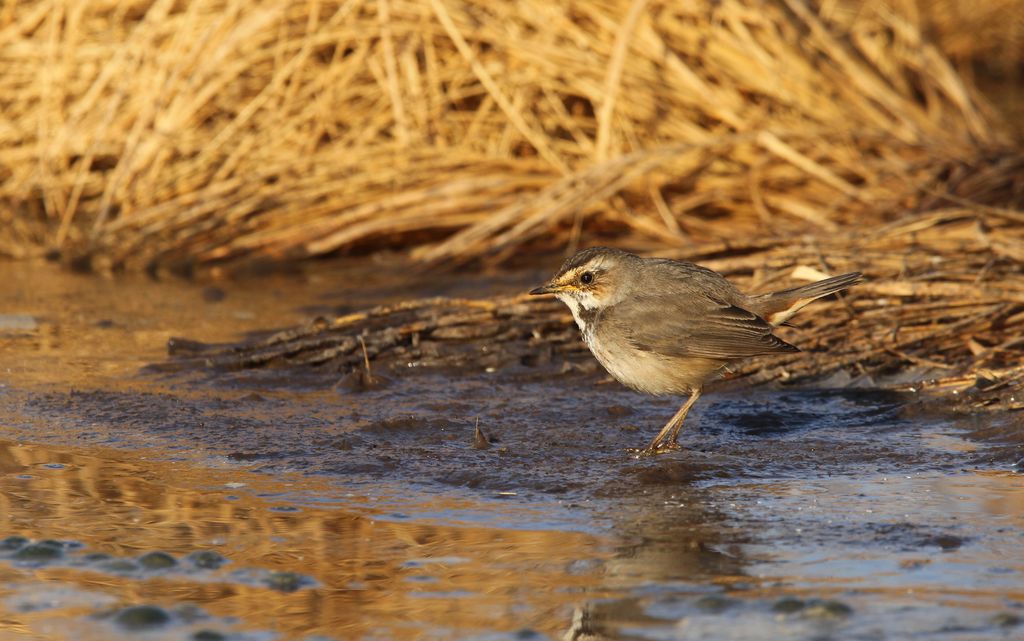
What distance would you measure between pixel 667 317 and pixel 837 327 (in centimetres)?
118

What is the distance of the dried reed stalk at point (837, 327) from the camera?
5.33m

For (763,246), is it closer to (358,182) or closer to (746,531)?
(358,182)

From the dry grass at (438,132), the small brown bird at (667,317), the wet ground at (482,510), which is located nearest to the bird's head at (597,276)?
the small brown bird at (667,317)

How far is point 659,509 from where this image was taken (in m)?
3.84

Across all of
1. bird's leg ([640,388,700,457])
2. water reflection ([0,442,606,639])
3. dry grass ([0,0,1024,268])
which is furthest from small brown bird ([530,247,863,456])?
dry grass ([0,0,1024,268])

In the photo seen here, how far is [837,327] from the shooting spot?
5.62 metres

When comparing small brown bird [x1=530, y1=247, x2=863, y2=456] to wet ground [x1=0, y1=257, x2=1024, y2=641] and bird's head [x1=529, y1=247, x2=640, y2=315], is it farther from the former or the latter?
wet ground [x1=0, y1=257, x2=1024, y2=641]

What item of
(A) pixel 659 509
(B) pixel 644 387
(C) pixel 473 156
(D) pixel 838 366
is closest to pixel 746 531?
(A) pixel 659 509

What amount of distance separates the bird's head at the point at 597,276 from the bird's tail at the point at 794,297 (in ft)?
1.65

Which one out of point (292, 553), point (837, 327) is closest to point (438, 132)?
point (837, 327)

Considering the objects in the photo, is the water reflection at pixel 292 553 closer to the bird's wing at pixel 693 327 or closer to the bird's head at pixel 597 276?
the bird's wing at pixel 693 327

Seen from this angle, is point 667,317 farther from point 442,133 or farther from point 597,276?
point 442,133

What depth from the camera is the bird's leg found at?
4.48 meters

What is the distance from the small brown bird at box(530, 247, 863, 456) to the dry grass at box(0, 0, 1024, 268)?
241cm
